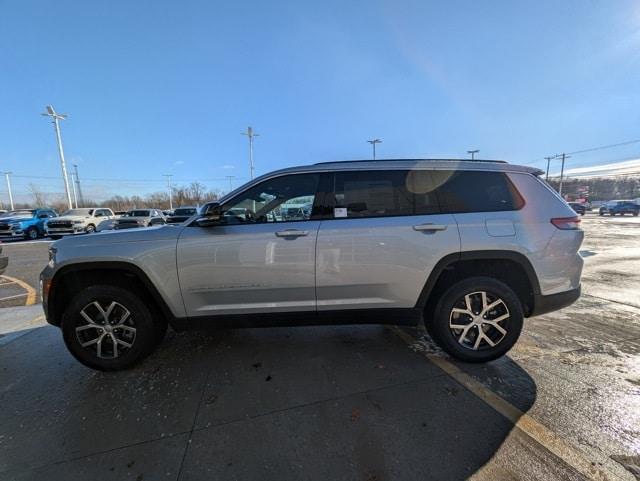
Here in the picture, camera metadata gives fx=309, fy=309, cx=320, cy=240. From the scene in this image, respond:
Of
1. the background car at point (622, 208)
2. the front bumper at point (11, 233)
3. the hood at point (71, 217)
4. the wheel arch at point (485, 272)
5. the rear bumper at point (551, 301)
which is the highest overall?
the hood at point (71, 217)

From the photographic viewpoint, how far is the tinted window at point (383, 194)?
295 centimetres

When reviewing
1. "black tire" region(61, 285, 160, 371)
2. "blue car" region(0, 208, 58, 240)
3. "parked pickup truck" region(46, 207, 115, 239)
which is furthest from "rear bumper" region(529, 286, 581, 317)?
"blue car" region(0, 208, 58, 240)

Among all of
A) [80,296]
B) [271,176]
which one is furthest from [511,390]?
[80,296]

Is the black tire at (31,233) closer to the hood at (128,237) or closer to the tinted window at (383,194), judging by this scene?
the hood at (128,237)

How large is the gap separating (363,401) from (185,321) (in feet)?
5.92

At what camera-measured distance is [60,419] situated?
2.38 m

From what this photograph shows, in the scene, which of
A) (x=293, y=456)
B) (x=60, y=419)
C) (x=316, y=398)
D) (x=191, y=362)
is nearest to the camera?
(x=293, y=456)

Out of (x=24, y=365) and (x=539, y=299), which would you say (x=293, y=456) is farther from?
(x=24, y=365)

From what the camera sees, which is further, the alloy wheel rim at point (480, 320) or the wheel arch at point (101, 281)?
the alloy wheel rim at point (480, 320)

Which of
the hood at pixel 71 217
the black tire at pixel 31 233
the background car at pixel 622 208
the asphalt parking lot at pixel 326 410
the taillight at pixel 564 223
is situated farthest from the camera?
the background car at pixel 622 208

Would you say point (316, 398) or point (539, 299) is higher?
point (539, 299)

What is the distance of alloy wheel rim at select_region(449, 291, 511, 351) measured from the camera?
300 cm

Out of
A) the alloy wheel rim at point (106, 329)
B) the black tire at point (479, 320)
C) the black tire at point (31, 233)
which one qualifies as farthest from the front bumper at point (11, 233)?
the black tire at point (479, 320)

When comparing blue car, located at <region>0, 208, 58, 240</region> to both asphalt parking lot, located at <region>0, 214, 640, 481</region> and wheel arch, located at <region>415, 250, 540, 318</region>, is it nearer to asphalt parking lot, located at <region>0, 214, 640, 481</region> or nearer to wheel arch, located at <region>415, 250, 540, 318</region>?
asphalt parking lot, located at <region>0, 214, 640, 481</region>
